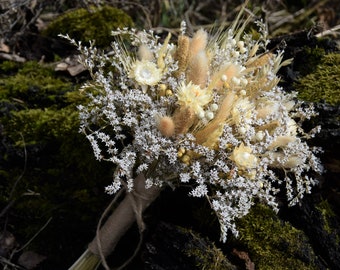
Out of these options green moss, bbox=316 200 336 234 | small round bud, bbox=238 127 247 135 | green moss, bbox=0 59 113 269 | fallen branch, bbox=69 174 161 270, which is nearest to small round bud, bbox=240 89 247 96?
small round bud, bbox=238 127 247 135

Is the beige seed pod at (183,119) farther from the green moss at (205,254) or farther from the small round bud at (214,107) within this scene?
the green moss at (205,254)

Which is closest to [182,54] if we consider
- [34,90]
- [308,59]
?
[308,59]

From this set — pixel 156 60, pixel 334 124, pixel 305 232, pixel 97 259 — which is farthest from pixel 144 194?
pixel 334 124

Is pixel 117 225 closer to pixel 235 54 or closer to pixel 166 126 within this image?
pixel 166 126

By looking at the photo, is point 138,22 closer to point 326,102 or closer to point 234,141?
point 326,102

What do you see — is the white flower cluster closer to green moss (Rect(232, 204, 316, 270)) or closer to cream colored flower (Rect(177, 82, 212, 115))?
cream colored flower (Rect(177, 82, 212, 115))

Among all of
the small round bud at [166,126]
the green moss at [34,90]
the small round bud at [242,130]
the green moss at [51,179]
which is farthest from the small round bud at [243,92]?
the green moss at [34,90]

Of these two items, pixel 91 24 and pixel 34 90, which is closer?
pixel 34 90
